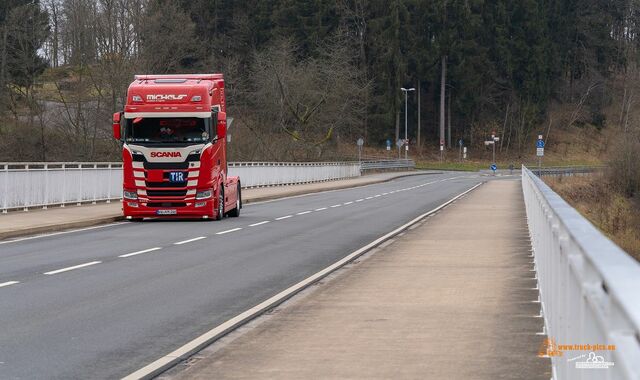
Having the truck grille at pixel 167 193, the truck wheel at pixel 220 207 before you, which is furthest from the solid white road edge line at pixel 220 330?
the truck wheel at pixel 220 207

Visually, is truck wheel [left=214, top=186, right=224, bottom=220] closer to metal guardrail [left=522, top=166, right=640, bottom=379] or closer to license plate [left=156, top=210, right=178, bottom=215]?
license plate [left=156, top=210, right=178, bottom=215]

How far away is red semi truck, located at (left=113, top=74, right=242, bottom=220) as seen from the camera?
87.2 feet

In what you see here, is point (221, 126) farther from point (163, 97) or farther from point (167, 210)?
point (167, 210)

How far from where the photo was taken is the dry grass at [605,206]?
1540 inches

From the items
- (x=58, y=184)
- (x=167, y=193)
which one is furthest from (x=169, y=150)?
(x=58, y=184)

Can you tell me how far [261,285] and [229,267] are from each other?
7.30ft

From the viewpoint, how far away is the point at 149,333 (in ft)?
31.9

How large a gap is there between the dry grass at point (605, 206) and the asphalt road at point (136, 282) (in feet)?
45.8

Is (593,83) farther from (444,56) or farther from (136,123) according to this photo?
(136,123)

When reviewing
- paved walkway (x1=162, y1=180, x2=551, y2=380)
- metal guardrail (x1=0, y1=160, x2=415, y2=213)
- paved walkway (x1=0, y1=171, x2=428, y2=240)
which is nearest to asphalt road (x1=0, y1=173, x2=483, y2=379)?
paved walkway (x1=162, y1=180, x2=551, y2=380)

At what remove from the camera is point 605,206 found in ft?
187

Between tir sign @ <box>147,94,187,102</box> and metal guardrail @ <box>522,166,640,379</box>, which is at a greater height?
tir sign @ <box>147,94,187,102</box>

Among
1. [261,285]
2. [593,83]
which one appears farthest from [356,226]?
[593,83]

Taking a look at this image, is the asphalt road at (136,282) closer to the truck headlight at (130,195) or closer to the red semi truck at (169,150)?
the red semi truck at (169,150)
